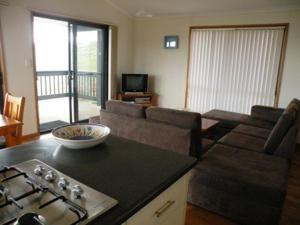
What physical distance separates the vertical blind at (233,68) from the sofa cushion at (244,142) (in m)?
1.63

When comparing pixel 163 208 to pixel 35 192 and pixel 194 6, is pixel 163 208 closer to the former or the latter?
pixel 35 192

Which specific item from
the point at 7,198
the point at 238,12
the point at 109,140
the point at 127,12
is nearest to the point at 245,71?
the point at 238,12

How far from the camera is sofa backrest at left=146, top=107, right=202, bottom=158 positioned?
7.44 ft

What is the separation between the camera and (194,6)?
444 centimetres

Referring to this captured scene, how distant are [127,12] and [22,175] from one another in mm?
4987

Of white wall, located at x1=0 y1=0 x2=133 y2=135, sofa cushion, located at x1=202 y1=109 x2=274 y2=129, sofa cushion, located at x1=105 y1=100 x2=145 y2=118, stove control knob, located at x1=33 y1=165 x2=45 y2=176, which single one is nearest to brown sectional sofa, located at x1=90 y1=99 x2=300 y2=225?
sofa cushion, located at x1=105 y1=100 x2=145 y2=118

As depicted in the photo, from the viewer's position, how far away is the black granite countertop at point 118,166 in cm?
88

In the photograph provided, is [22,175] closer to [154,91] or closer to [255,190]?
[255,190]

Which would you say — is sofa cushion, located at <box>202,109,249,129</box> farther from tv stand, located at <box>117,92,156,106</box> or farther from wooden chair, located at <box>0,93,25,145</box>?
wooden chair, located at <box>0,93,25,145</box>

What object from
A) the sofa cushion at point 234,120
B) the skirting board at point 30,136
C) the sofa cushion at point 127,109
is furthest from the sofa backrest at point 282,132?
the skirting board at point 30,136

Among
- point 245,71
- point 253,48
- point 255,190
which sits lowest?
point 255,190

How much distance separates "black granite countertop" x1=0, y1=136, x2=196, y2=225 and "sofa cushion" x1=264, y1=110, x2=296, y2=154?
1.66 m

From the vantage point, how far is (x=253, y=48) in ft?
14.1

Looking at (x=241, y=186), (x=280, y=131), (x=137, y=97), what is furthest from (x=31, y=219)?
(x=137, y=97)
